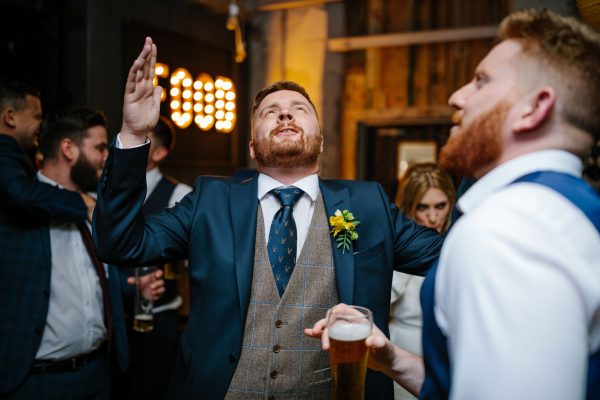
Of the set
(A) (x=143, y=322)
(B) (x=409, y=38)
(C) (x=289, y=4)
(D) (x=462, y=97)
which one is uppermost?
(C) (x=289, y=4)

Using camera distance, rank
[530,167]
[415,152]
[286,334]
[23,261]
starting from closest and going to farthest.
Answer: [530,167] → [286,334] → [23,261] → [415,152]

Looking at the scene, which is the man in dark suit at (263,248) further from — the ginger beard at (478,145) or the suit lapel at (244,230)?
the ginger beard at (478,145)

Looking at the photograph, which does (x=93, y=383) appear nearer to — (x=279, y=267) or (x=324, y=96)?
(x=279, y=267)

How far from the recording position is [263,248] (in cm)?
170

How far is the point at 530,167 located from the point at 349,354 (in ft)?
1.76

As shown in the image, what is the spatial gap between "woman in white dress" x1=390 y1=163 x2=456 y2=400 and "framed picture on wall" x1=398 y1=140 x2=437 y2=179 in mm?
2434

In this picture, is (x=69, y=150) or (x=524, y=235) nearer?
(x=524, y=235)

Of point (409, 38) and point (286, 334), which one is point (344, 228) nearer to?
point (286, 334)

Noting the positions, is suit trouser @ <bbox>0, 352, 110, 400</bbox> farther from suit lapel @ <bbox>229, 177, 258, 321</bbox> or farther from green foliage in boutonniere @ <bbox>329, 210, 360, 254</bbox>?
green foliage in boutonniere @ <bbox>329, 210, 360, 254</bbox>

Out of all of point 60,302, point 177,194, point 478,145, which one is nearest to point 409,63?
point 177,194

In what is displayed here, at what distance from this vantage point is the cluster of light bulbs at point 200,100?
4.91m

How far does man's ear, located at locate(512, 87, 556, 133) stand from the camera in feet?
2.85

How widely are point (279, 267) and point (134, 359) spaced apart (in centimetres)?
209

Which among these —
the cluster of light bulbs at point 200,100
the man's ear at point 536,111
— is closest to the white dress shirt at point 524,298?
the man's ear at point 536,111
